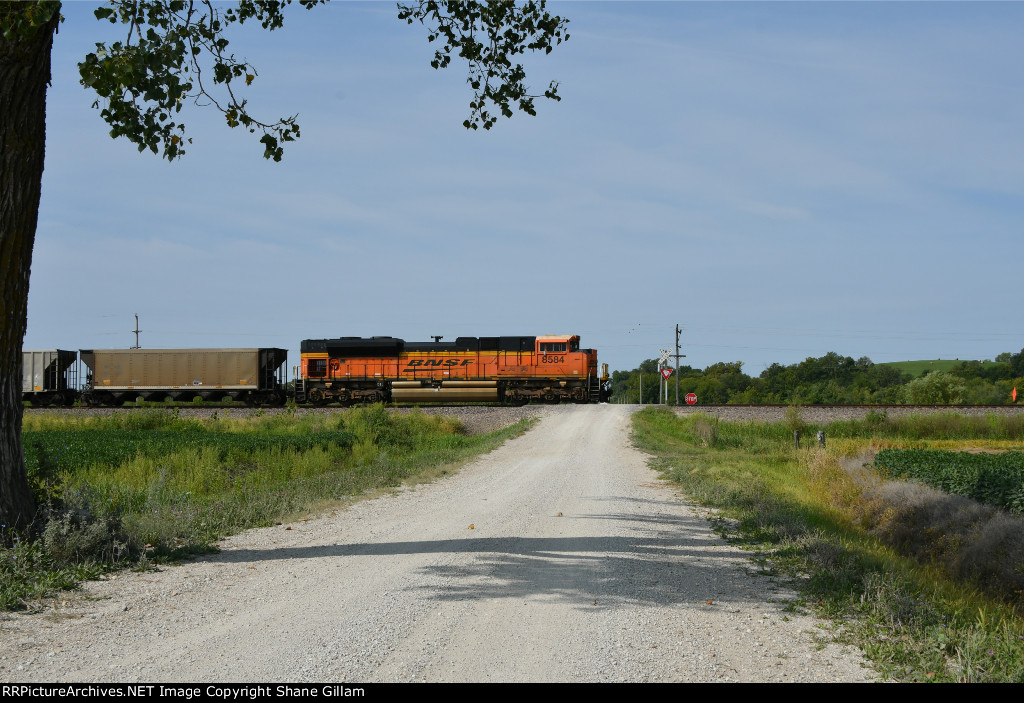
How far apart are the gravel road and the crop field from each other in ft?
30.2

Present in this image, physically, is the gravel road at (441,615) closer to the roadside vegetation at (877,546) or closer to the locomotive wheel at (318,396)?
the roadside vegetation at (877,546)

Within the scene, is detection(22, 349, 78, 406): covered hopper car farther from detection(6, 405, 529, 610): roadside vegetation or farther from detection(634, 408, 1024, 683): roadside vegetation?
detection(634, 408, 1024, 683): roadside vegetation

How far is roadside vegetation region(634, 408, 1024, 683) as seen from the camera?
17.2ft

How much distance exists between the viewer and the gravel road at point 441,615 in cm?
493

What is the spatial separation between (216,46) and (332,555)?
6.93 m

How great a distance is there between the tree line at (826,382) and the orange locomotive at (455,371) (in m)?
31.0

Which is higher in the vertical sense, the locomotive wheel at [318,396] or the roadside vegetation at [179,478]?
the locomotive wheel at [318,396]

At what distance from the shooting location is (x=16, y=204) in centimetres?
768

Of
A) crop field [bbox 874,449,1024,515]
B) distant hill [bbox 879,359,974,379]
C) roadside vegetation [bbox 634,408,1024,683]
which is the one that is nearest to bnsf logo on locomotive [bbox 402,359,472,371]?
roadside vegetation [bbox 634,408,1024,683]

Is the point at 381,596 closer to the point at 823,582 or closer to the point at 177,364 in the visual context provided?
the point at 823,582

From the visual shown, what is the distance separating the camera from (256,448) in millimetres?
20922

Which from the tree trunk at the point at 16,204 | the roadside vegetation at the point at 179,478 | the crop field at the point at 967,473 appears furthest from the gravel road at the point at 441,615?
the crop field at the point at 967,473

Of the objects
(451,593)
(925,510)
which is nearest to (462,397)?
(925,510)

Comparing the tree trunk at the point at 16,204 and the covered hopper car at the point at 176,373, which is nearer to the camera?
the tree trunk at the point at 16,204
